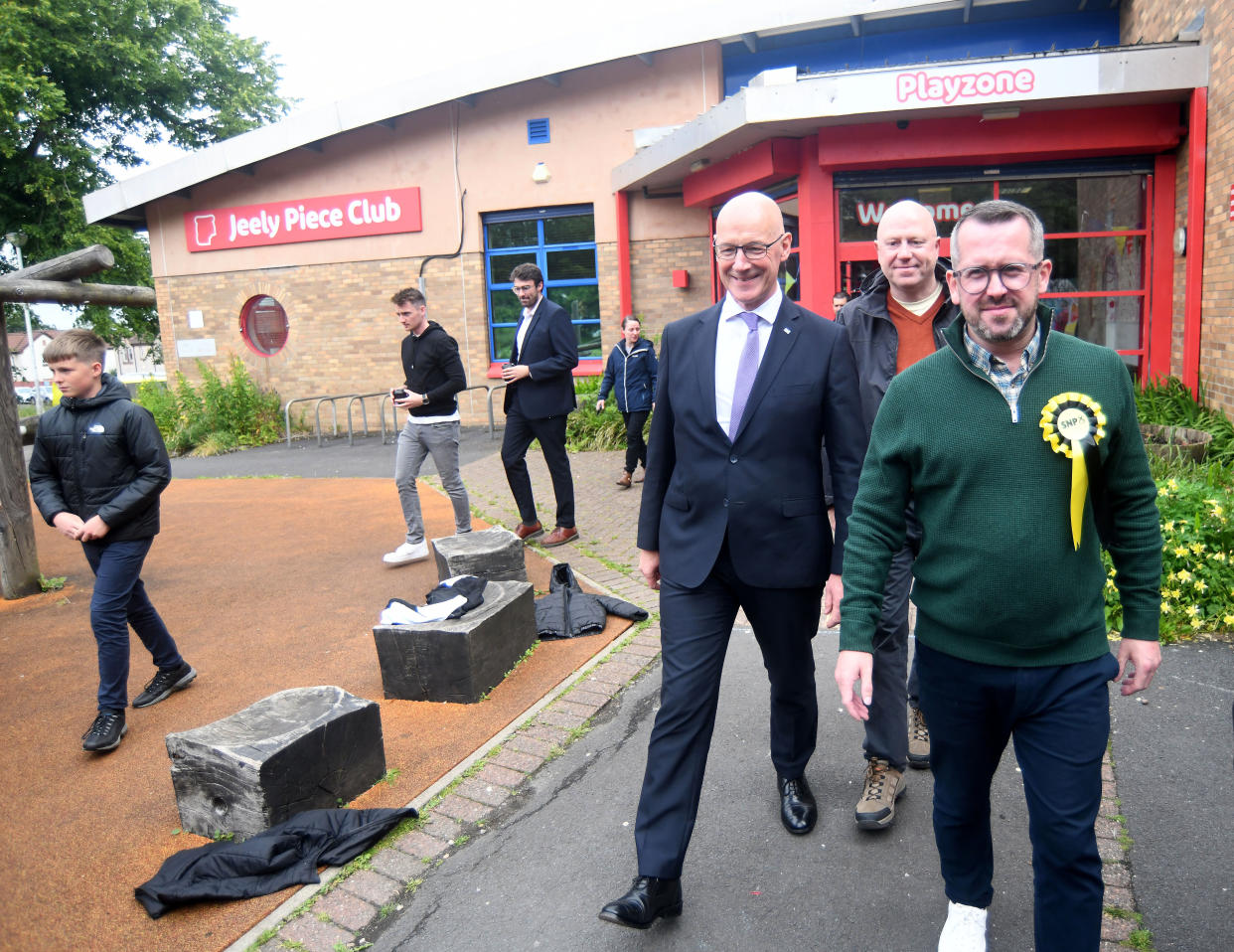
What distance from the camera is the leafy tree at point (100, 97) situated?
2422 centimetres

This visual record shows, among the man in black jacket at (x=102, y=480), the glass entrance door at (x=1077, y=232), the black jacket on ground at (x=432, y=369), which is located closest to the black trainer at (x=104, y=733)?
the man in black jacket at (x=102, y=480)

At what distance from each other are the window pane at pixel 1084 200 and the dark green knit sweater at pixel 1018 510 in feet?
34.2

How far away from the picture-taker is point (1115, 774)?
152 inches

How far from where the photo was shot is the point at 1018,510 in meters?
2.34

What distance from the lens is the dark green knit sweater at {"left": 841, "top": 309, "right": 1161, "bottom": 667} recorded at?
2.34 m

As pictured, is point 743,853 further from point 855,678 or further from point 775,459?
point 775,459

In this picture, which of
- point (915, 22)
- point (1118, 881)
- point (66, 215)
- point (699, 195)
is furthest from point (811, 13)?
point (66, 215)

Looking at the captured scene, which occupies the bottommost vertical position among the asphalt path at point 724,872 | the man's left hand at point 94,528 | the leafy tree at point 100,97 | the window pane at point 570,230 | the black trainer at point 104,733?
the asphalt path at point 724,872

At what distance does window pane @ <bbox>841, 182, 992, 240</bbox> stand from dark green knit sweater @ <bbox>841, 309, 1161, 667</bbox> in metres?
10.0

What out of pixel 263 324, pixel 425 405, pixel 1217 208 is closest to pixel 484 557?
pixel 425 405

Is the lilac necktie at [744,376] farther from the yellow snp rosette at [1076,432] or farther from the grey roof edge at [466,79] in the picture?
the grey roof edge at [466,79]

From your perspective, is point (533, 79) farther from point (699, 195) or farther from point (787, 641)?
point (787, 641)

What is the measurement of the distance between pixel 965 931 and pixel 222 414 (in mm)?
17301

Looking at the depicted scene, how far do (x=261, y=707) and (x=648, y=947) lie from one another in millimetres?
1998
